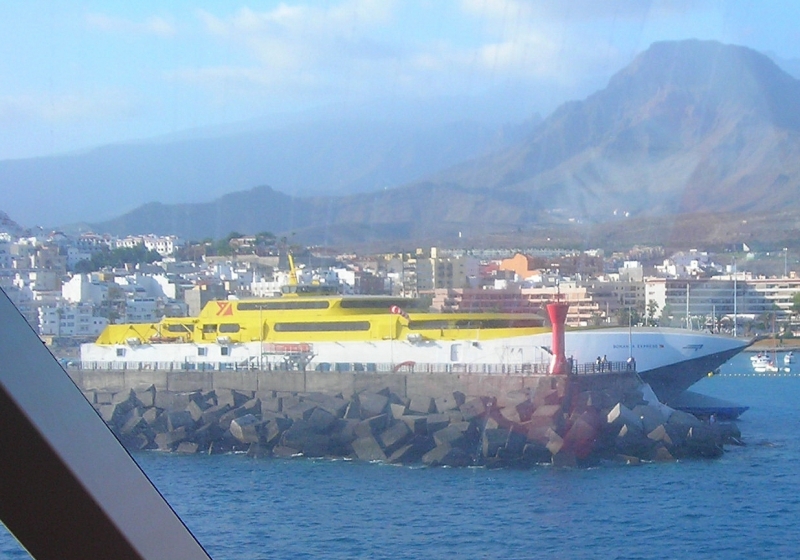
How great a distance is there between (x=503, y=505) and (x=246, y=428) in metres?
2.55

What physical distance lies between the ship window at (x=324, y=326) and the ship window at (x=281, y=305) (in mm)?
330

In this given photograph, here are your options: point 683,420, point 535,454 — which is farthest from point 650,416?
point 535,454

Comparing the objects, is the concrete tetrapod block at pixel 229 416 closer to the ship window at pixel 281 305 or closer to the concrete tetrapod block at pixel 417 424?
the concrete tetrapod block at pixel 417 424

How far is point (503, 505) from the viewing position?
15.1ft

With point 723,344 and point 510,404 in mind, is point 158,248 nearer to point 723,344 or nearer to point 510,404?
point 510,404

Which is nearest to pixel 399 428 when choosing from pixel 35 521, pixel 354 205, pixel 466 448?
pixel 466 448

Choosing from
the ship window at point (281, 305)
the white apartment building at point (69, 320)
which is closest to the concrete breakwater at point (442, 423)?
the white apartment building at point (69, 320)

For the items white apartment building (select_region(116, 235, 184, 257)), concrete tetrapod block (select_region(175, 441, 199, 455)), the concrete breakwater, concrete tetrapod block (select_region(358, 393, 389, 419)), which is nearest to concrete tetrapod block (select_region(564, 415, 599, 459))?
the concrete breakwater

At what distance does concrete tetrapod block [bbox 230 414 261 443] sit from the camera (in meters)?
6.39

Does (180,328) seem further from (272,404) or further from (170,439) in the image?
(170,439)

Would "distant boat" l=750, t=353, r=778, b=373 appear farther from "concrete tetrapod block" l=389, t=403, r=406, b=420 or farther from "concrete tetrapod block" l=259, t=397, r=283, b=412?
"concrete tetrapod block" l=259, t=397, r=283, b=412

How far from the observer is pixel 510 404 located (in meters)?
6.75

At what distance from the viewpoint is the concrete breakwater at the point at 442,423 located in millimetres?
6020

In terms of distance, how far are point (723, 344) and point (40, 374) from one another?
23.1 ft
